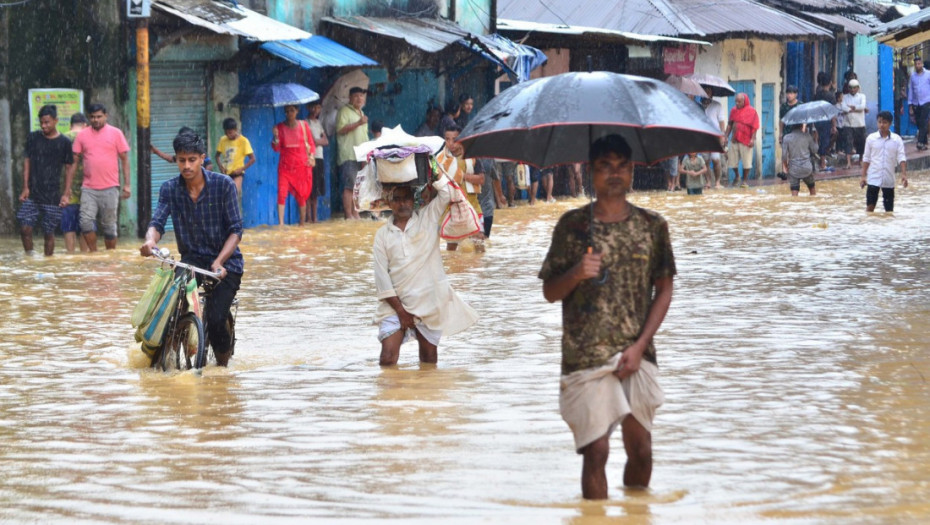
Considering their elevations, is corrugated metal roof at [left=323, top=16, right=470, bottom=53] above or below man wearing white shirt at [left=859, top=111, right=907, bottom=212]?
above

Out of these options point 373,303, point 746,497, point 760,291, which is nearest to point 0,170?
point 373,303

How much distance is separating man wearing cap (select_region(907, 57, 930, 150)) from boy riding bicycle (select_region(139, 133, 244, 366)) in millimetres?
28785

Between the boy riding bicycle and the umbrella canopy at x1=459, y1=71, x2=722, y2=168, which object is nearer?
the umbrella canopy at x1=459, y1=71, x2=722, y2=168

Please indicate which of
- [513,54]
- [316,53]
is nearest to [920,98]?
[513,54]

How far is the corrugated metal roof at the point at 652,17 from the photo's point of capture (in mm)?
30547

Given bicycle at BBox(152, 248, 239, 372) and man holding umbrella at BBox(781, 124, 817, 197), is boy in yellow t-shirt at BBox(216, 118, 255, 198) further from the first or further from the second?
bicycle at BBox(152, 248, 239, 372)

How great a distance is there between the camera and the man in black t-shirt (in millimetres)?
16500

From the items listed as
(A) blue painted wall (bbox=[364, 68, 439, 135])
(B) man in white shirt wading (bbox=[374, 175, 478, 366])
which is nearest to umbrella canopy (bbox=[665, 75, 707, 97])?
(A) blue painted wall (bbox=[364, 68, 439, 135])

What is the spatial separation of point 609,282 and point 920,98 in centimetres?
3211

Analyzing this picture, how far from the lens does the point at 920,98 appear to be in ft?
119

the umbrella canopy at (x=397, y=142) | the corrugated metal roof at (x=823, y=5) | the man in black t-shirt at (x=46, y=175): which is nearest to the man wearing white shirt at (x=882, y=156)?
the man in black t-shirt at (x=46, y=175)

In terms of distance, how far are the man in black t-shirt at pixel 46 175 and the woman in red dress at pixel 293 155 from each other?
476 cm

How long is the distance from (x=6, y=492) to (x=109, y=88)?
13464 millimetres

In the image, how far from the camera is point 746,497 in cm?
612
